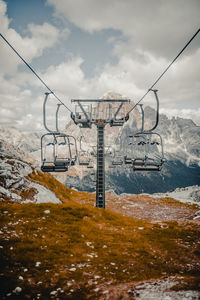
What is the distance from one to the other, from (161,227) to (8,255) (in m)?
11.9

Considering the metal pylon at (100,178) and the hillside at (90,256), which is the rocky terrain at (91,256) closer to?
the hillside at (90,256)

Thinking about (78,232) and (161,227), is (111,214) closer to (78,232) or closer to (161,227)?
(161,227)

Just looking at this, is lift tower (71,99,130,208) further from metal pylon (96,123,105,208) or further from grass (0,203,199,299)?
grass (0,203,199,299)

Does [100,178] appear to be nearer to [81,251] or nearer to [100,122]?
[100,122]

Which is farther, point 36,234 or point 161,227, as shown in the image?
point 161,227

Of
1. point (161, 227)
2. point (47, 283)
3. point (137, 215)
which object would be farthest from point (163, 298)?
point (137, 215)

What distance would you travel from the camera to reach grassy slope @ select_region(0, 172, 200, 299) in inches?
272

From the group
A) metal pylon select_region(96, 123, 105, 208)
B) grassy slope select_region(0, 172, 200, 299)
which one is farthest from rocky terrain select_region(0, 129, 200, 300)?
metal pylon select_region(96, 123, 105, 208)

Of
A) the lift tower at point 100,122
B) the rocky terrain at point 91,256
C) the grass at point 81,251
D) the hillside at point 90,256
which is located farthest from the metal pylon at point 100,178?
the grass at point 81,251

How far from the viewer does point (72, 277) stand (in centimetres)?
741

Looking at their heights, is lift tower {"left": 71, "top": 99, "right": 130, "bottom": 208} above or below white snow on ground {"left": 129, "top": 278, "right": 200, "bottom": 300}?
above

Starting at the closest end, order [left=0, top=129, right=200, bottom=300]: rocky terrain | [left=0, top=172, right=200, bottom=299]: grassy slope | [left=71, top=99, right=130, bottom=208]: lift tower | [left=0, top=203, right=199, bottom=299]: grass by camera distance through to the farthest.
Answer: [left=0, top=129, right=200, bottom=300]: rocky terrain
[left=0, top=172, right=200, bottom=299]: grassy slope
[left=0, top=203, right=199, bottom=299]: grass
[left=71, top=99, right=130, bottom=208]: lift tower

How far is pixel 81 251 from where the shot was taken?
33.1 feet

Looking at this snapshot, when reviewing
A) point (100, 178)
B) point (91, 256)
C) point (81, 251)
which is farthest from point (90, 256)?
point (100, 178)
